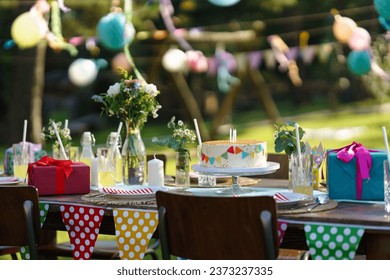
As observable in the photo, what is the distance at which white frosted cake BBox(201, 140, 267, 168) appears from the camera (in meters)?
2.98

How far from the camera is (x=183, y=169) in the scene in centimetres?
333

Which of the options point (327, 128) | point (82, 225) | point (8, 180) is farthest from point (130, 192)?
point (327, 128)

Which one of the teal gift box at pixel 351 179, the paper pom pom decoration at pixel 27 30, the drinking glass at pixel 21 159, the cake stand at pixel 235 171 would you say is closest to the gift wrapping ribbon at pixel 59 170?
the drinking glass at pixel 21 159

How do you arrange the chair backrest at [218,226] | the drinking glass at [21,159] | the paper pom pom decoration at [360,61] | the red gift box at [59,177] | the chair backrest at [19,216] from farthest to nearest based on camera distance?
the paper pom pom decoration at [360,61] → the drinking glass at [21,159] → the red gift box at [59,177] → the chair backrest at [19,216] → the chair backrest at [218,226]

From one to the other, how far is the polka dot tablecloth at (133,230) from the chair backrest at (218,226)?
0.83 feet

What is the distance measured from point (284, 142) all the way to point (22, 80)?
6089mm

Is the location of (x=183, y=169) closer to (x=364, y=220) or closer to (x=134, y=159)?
(x=134, y=159)

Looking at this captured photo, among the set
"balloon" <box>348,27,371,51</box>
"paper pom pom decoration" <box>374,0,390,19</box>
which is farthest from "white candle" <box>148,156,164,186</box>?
"balloon" <box>348,27,371,51</box>

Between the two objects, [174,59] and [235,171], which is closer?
[235,171]

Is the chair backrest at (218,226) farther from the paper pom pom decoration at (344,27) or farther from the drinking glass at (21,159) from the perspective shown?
the paper pom pom decoration at (344,27)

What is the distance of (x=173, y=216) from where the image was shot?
8.37 feet

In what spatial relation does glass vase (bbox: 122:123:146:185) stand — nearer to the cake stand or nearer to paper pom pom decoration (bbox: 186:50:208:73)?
the cake stand

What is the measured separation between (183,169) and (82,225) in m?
0.55

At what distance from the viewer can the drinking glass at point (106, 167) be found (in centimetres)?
340
